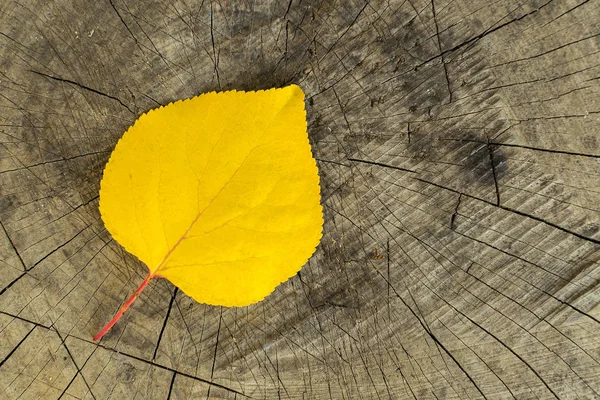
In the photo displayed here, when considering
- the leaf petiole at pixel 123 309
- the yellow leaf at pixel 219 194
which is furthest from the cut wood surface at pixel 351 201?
the yellow leaf at pixel 219 194

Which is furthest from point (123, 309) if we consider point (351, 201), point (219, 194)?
point (351, 201)

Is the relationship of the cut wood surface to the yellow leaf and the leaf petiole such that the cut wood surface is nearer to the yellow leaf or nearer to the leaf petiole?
the leaf petiole

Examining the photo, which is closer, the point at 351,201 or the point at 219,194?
the point at 219,194

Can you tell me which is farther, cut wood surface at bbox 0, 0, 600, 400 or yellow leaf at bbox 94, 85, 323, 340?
cut wood surface at bbox 0, 0, 600, 400

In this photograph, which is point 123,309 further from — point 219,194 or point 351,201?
point 351,201

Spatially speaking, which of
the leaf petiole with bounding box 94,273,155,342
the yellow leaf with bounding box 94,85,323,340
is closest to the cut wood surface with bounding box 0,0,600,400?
the leaf petiole with bounding box 94,273,155,342
